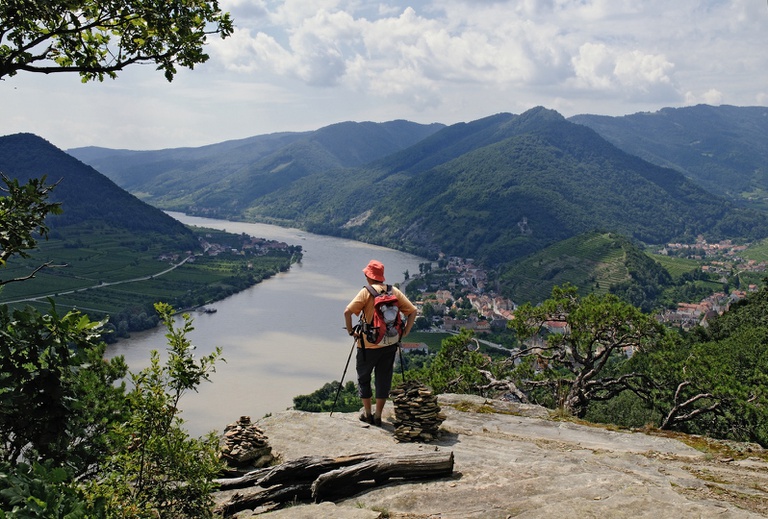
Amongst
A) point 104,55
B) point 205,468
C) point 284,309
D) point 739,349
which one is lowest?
point 284,309

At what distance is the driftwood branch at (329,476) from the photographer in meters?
5.51

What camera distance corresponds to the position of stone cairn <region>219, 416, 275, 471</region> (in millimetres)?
6309

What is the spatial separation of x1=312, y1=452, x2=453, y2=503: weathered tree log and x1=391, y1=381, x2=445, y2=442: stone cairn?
1.26 m

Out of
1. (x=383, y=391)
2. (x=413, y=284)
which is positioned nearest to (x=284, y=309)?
(x=413, y=284)

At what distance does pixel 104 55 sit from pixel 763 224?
216573 millimetres

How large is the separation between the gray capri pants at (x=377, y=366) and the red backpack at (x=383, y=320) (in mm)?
180

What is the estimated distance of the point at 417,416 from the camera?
292 inches

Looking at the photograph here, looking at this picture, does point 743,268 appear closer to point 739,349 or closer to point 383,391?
point 739,349

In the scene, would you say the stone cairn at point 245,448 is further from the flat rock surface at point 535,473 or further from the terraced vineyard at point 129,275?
the terraced vineyard at point 129,275

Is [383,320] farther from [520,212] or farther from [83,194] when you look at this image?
[520,212]

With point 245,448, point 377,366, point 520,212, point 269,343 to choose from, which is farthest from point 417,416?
point 520,212

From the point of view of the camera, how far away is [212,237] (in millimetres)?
133750

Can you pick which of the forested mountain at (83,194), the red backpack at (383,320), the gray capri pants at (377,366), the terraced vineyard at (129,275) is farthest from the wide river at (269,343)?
the forested mountain at (83,194)

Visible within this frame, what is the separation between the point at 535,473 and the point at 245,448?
331 cm
